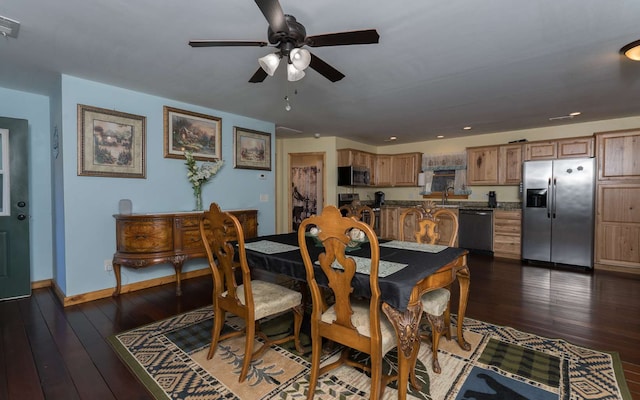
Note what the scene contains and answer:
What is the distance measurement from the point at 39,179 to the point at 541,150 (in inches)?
290

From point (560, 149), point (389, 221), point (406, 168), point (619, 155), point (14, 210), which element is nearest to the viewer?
point (14, 210)

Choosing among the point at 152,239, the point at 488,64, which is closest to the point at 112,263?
the point at 152,239

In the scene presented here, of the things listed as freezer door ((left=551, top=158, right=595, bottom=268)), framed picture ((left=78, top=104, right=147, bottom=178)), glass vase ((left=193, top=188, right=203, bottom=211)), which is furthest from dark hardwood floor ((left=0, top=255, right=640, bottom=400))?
framed picture ((left=78, top=104, right=147, bottom=178))

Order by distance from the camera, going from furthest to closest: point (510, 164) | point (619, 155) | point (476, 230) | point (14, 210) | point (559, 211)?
point (476, 230)
point (510, 164)
point (559, 211)
point (619, 155)
point (14, 210)

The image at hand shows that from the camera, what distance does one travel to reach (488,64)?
2697 mm

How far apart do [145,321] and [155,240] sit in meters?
0.90

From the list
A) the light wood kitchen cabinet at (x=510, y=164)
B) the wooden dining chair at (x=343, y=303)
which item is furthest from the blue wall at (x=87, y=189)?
the light wood kitchen cabinet at (x=510, y=164)

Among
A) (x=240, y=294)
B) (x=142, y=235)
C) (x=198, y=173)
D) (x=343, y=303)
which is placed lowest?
(x=240, y=294)

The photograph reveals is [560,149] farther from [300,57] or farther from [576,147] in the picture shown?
[300,57]

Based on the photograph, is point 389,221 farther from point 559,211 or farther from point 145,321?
point 145,321

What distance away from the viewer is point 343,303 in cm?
157

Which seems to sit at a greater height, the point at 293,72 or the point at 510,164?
the point at 293,72

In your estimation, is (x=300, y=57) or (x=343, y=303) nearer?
(x=343, y=303)

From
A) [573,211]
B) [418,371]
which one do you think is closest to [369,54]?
[418,371]
